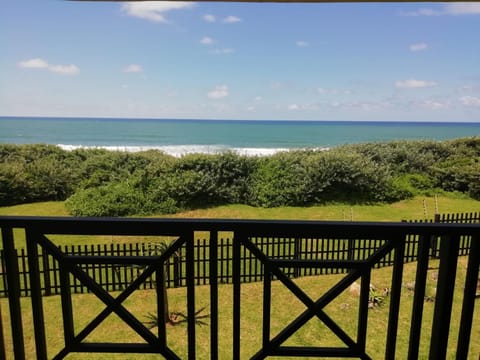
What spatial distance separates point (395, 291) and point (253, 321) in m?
3.56

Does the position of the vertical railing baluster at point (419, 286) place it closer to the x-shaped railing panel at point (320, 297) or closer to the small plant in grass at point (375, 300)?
the x-shaped railing panel at point (320, 297)

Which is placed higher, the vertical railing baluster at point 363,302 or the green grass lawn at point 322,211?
the vertical railing baluster at point 363,302

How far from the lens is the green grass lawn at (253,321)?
3865mm

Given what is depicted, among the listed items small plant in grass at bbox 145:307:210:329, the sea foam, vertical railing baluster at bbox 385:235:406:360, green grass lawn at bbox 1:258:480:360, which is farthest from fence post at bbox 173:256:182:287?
the sea foam

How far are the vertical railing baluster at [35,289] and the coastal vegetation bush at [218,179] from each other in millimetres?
8708

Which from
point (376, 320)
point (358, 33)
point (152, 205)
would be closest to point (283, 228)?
point (376, 320)

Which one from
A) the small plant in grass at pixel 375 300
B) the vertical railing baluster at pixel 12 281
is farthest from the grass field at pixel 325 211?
the vertical railing baluster at pixel 12 281

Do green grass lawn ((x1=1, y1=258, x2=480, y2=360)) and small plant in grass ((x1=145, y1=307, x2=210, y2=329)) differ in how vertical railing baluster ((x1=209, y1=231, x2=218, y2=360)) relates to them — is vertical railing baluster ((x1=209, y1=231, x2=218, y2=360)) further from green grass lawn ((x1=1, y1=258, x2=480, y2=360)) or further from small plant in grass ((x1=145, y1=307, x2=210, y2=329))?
small plant in grass ((x1=145, y1=307, x2=210, y2=329))

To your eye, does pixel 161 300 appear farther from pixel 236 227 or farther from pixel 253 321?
pixel 253 321

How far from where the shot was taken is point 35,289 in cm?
123

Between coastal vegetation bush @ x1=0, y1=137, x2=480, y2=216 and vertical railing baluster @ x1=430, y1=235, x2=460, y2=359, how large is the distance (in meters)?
9.04

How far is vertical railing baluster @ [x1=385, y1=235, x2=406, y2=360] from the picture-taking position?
3.79ft

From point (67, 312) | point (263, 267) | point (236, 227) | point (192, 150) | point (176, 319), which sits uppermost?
point (236, 227)

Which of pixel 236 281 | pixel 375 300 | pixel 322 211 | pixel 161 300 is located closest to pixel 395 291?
pixel 236 281
